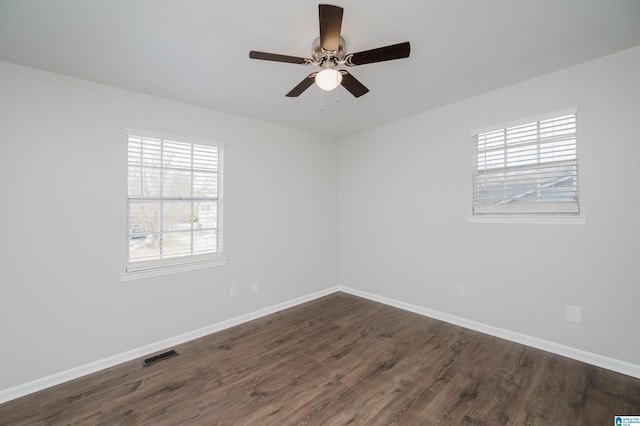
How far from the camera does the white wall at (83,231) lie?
2174 millimetres

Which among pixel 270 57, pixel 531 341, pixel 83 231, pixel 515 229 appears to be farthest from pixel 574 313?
pixel 83 231

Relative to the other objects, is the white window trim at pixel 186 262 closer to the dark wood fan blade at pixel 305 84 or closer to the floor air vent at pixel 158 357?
the floor air vent at pixel 158 357

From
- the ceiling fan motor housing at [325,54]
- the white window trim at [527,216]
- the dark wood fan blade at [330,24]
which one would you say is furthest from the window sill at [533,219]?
the dark wood fan blade at [330,24]

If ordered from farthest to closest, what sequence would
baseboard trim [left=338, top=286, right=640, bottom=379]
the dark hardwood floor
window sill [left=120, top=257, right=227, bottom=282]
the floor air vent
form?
window sill [left=120, top=257, right=227, bottom=282], the floor air vent, baseboard trim [left=338, top=286, right=640, bottom=379], the dark hardwood floor

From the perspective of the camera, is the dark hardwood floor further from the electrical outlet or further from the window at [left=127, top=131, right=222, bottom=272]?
the window at [left=127, top=131, right=222, bottom=272]

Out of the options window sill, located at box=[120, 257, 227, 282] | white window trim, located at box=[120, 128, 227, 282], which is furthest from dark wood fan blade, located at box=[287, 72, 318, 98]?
window sill, located at box=[120, 257, 227, 282]

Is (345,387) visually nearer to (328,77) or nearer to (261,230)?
(261,230)

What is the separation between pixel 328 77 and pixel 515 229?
248cm

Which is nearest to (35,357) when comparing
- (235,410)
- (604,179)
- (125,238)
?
(125,238)

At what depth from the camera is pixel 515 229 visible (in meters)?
2.81

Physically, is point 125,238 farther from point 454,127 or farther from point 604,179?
point 604,179

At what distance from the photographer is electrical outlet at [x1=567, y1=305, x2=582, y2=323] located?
96.8 inches

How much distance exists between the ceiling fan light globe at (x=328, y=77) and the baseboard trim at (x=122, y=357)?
2.90 meters

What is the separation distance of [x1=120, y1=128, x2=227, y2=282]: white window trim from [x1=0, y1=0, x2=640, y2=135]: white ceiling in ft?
1.44
